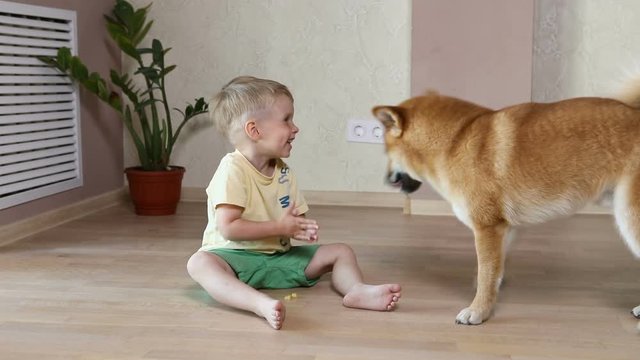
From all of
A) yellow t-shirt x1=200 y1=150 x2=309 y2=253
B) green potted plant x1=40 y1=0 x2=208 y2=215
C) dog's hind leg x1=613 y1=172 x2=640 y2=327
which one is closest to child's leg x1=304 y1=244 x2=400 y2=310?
yellow t-shirt x1=200 y1=150 x2=309 y2=253

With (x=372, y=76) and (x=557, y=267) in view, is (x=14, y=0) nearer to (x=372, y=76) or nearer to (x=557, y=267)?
(x=372, y=76)

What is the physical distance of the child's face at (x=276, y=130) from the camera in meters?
2.02

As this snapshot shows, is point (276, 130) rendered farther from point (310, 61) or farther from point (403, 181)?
point (310, 61)

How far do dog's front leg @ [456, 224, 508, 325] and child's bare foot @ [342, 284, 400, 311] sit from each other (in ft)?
0.57

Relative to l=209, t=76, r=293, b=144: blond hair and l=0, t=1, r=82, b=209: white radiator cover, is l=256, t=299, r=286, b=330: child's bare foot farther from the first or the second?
l=0, t=1, r=82, b=209: white radiator cover

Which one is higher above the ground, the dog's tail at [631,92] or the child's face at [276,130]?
the dog's tail at [631,92]

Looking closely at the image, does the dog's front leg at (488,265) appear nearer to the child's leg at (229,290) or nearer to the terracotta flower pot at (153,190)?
the child's leg at (229,290)

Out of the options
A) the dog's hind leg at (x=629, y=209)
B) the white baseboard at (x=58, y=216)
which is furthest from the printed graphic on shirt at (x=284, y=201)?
the white baseboard at (x=58, y=216)

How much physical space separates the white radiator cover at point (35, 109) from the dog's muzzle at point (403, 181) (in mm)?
1540

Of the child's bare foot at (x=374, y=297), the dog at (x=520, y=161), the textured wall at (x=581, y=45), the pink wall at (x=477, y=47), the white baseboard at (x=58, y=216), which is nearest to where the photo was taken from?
the dog at (x=520, y=161)

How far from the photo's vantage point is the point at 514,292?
210 centimetres

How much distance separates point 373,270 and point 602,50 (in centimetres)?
178

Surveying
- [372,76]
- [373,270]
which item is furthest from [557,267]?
[372,76]

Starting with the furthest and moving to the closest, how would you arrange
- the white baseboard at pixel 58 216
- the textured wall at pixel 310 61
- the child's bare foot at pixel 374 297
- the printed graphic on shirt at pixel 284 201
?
the textured wall at pixel 310 61
the white baseboard at pixel 58 216
the printed graphic on shirt at pixel 284 201
the child's bare foot at pixel 374 297
